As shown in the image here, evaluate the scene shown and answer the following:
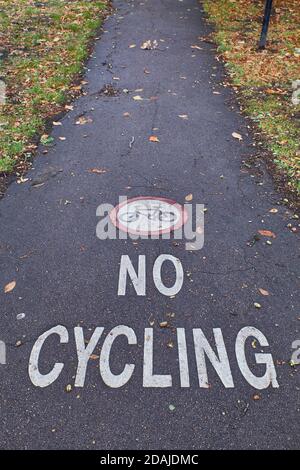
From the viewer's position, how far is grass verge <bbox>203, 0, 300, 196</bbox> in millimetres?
6289

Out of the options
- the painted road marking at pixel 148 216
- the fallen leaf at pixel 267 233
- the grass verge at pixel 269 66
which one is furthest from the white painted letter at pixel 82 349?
the grass verge at pixel 269 66

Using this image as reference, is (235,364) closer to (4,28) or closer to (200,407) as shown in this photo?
(200,407)

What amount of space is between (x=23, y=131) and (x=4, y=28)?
594 cm

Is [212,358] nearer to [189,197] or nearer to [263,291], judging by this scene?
[263,291]

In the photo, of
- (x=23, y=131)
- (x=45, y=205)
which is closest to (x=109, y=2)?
(x=23, y=131)

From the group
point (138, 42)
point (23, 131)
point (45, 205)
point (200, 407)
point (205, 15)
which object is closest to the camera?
point (200, 407)

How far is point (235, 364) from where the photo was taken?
3414 millimetres

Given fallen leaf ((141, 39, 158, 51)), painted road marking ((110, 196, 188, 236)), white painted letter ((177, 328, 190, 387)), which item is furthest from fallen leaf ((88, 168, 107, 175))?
fallen leaf ((141, 39, 158, 51))

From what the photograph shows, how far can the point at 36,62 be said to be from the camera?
904cm

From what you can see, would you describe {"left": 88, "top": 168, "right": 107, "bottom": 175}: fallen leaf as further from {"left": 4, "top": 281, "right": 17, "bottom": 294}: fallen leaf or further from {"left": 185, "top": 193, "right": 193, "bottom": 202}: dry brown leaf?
{"left": 4, "top": 281, "right": 17, "bottom": 294}: fallen leaf

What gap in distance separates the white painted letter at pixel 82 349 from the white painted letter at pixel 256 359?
110 centimetres

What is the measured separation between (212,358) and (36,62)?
757 cm

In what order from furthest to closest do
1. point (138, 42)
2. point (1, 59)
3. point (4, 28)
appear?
point (4, 28) → point (138, 42) → point (1, 59)

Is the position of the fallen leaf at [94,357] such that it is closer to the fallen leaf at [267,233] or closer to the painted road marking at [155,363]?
the painted road marking at [155,363]
